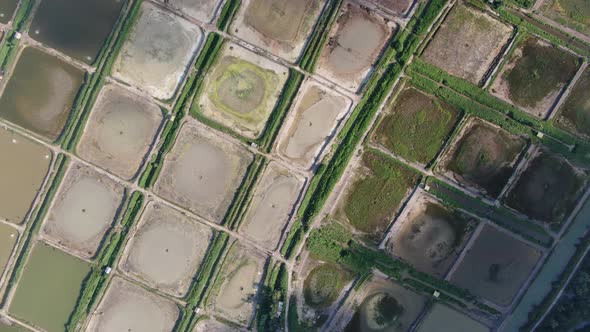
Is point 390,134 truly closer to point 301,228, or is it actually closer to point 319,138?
point 319,138

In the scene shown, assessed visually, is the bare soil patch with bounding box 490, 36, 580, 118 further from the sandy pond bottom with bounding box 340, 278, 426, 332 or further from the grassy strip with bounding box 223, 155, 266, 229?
the grassy strip with bounding box 223, 155, 266, 229

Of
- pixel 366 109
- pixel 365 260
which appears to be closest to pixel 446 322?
pixel 365 260

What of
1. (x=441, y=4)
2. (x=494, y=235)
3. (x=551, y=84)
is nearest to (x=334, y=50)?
(x=441, y=4)

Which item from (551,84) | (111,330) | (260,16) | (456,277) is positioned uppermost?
(551,84)

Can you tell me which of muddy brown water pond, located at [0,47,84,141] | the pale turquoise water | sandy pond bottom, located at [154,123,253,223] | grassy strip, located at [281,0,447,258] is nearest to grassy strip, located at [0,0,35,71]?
muddy brown water pond, located at [0,47,84,141]

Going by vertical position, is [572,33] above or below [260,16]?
above

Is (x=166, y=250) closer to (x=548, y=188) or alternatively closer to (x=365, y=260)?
(x=365, y=260)
